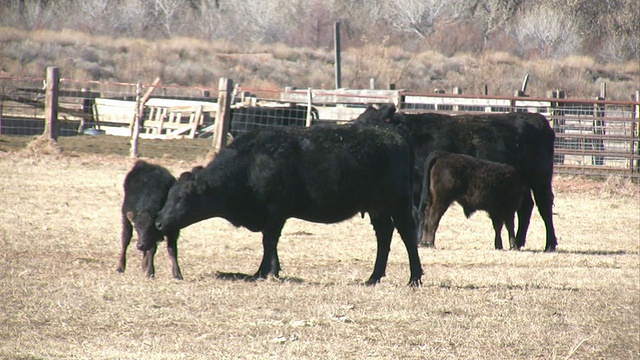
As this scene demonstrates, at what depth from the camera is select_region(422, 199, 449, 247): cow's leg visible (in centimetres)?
1270

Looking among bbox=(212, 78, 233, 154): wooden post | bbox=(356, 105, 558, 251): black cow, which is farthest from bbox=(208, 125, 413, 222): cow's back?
bbox=(212, 78, 233, 154): wooden post

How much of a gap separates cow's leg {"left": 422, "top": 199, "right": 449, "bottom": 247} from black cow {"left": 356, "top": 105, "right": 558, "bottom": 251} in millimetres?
607

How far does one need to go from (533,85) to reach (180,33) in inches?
1028

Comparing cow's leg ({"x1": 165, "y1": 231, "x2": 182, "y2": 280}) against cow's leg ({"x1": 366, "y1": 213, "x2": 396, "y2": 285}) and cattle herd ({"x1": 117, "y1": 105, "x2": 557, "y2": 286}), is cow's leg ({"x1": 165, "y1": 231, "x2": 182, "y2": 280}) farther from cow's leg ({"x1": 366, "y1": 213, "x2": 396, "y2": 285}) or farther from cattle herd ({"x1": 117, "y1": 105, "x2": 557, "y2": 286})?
cow's leg ({"x1": 366, "y1": 213, "x2": 396, "y2": 285})

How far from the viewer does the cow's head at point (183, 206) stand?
29.4 feet

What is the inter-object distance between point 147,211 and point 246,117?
657 inches

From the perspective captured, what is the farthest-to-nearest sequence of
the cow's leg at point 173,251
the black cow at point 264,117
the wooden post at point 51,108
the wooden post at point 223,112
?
the black cow at point 264,117, the wooden post at point 51,108, the wooden post at point 223,112, the cow's leg at point 173,251

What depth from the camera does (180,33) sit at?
203 ft

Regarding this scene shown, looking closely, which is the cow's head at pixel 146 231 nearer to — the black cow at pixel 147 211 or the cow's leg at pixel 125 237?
the black cow at pixel 147 211

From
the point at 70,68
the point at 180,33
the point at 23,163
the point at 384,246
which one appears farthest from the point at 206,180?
the point at 180,33

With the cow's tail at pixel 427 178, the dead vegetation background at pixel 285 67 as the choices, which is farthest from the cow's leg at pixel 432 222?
the dead vegetation background at pixel 285 67

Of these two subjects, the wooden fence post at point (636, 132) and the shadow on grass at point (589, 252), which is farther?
the wooden fence post at point (636, 132)

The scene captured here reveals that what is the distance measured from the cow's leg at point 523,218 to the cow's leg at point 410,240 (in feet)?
13.0

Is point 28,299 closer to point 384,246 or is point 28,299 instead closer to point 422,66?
point 384,246
